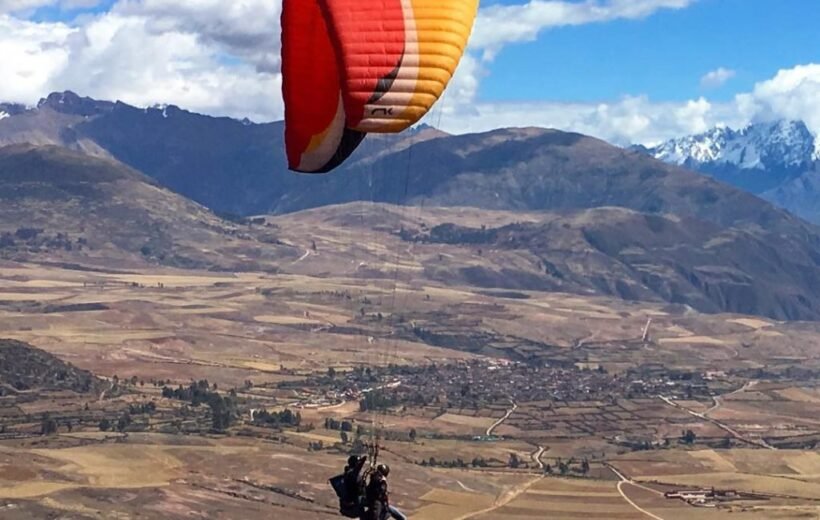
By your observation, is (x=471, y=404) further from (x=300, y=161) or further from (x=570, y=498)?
(x=300, y=161)

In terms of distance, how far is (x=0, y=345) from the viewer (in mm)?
158875

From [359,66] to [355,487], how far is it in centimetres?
812

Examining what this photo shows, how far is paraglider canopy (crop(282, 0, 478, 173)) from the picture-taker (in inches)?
1045

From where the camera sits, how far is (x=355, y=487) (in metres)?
27.2

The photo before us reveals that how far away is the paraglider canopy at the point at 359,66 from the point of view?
26.5 metres

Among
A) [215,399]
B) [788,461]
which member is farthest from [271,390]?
[788,461]

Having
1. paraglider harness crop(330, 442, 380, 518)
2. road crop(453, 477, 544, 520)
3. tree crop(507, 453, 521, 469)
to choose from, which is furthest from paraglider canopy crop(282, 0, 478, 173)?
tree crop(507, 453, 521, 469)

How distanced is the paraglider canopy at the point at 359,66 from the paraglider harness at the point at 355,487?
647 cm

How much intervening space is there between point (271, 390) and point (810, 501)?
72.6m

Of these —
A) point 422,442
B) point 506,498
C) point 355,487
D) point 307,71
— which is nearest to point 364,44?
point 307,71

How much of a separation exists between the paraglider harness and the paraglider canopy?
255 inches

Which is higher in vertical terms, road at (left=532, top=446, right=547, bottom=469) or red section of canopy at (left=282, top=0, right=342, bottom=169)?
red section of canopy at (left=282, top=0, right=342, bottom=169)

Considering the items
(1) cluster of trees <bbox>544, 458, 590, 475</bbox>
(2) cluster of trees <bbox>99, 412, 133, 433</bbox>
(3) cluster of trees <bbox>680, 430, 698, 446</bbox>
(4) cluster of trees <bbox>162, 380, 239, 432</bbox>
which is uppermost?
(4) cluster of trees <bbox>162, 380, 239, 432</bbox>

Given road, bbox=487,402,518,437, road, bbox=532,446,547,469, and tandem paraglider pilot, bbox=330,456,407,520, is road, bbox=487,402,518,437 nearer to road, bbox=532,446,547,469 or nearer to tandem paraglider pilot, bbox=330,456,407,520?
road, bbox=532,446,547,469
